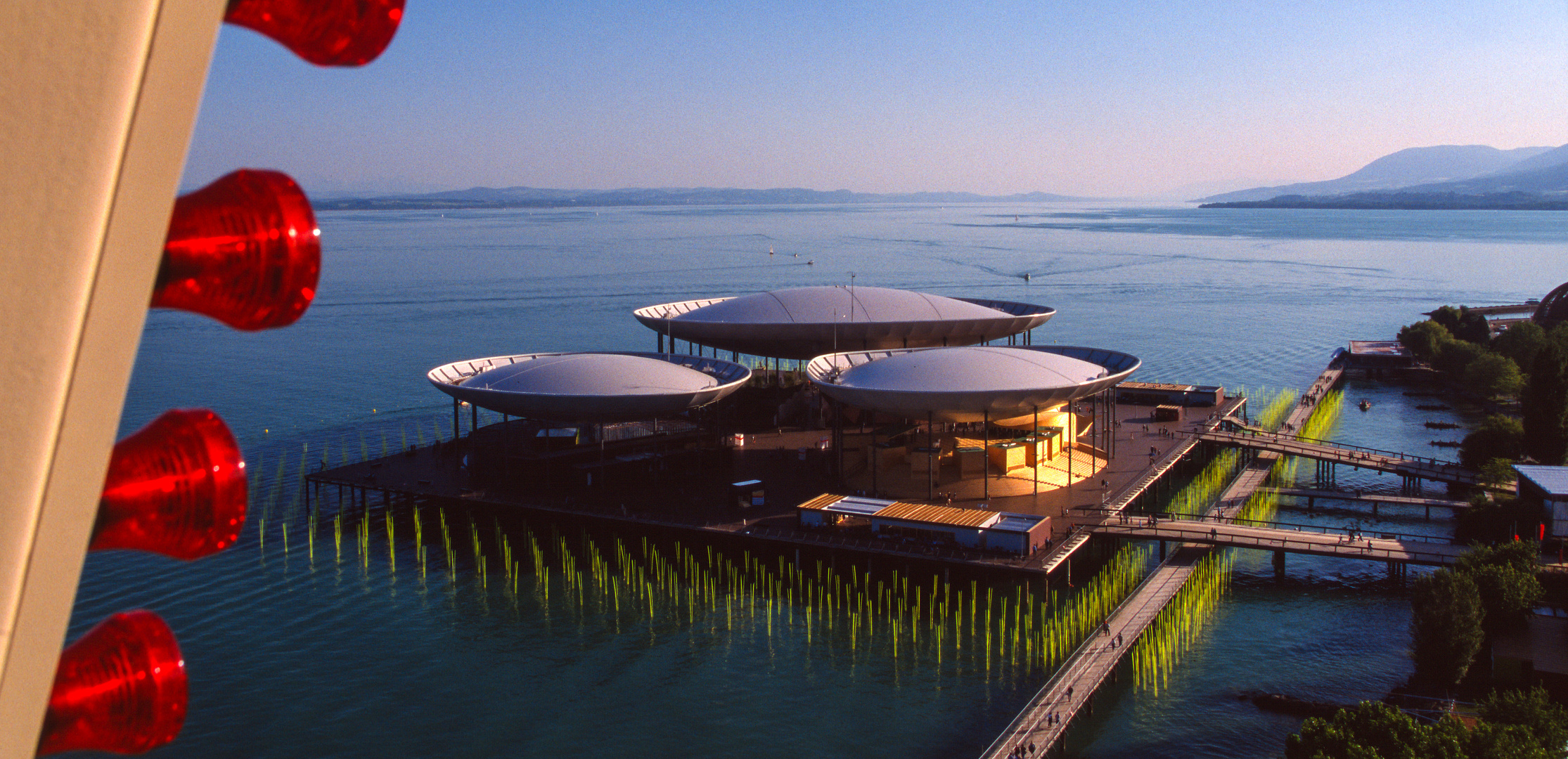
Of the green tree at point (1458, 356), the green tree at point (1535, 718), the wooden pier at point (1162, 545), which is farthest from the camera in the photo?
the green tree at point (1458, 356)

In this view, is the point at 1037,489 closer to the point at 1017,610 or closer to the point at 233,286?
the point at 1017,610

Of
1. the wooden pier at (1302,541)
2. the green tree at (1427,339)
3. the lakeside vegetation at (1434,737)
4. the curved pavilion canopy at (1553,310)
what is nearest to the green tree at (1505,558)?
the wooden pier at (1302,541)

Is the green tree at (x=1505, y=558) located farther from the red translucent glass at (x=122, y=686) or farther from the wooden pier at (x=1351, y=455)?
the red translucent glass at (x=122, y=686)

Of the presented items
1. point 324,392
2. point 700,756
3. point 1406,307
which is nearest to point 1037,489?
point 700,756

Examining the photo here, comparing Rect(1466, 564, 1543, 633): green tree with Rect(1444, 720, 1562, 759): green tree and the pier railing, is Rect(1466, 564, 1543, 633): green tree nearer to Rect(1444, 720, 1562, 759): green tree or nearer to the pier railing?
the pier railing

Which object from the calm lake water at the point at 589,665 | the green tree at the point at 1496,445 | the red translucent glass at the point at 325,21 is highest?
the red translucent glass at the point at 325,21

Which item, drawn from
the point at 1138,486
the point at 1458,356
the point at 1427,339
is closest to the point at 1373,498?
the point at 1138,486
